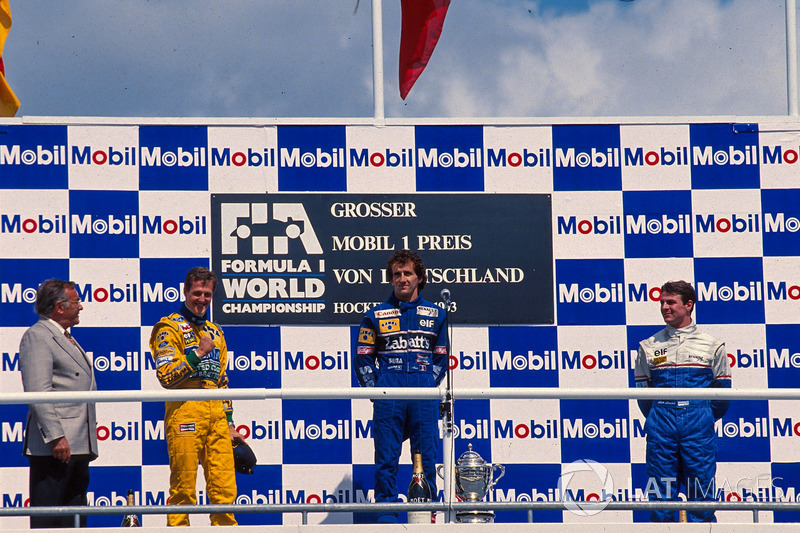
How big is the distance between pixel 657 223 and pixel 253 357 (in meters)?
2.63

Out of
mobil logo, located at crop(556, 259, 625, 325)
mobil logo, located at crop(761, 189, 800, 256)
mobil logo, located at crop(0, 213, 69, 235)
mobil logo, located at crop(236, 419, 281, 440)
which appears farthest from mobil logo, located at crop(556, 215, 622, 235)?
mobil logo, located at crop(0, 213, 69, 235)

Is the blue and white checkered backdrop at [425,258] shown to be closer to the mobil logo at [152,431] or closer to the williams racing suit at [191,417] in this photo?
the mobil logo at [152,431]

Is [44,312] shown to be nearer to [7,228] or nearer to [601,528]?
[7,228]

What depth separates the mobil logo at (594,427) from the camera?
6.40 meters

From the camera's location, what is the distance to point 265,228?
647cm

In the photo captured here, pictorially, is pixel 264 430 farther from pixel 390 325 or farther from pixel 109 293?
pixel 390 325

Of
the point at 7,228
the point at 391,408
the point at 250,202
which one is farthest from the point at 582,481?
the point at 7,228

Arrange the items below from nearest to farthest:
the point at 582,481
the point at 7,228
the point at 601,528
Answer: the point at 601,528 < the point at 582,481 < the point at 7,228

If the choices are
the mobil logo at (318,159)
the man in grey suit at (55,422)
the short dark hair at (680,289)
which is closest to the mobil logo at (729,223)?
the short dark hair at (680,289)

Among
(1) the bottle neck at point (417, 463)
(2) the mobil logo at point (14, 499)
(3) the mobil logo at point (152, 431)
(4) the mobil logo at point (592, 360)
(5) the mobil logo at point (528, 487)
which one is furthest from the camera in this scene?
(4) the mobil logo at point (592, 360)

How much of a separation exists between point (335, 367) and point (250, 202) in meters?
1.13

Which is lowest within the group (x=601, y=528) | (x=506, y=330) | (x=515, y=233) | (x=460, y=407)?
(x=601, y=528)

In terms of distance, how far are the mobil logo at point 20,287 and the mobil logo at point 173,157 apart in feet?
2.61

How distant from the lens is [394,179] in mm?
6570
